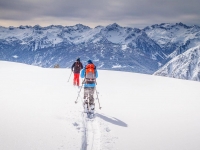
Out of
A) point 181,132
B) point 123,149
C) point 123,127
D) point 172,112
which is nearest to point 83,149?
point 123,149

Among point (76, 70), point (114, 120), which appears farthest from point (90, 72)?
point (76, 70)

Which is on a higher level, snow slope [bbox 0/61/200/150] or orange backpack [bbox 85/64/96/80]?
orange backpack [bbox 85/64/96/80]

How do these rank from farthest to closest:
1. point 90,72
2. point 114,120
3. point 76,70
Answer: point 76,70 < point 90,72 < point 114,120

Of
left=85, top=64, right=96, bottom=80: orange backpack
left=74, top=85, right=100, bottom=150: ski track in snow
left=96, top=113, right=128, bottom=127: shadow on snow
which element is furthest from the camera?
left=85, top=64, right=96, bottom=80: orange backpack

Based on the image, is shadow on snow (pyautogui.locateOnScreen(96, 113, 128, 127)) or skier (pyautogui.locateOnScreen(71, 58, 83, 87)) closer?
shadow on snow (pyautogui.locateOnScreen(96, 113, 128, 127))

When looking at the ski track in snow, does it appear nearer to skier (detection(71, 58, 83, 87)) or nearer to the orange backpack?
the orange backpack

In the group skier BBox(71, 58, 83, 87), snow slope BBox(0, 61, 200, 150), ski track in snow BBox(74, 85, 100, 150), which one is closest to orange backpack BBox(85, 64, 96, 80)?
snow slope BBox(0, 61, 200, 150)

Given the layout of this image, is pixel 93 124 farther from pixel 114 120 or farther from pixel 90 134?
pixel 114 120

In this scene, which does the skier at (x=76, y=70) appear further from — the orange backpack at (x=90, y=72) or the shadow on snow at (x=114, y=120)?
the shadow on snow at (x=114, y=120)

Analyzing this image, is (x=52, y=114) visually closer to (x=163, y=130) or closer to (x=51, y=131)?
(x=51, y=131)

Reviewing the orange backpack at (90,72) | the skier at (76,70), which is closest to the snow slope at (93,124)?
the orange backpack at (90,72)

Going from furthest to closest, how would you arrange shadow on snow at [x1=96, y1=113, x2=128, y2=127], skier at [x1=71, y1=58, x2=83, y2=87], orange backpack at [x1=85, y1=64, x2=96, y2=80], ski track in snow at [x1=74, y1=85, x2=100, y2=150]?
skier at [x1=71, y1=58, x2=83, y2=87]
orange backpack at [x1=85, y1=64, x2=96, y2=80]
shadow on snow at [x1=96, y1=113, x2=128, y2=127]
ski track in snow at [x1=74, y1=85, x2=100, y2=150]

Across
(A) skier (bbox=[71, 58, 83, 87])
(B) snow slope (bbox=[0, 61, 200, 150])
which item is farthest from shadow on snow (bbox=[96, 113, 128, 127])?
(A) skier (bbox=[71, 58, 83, 87])

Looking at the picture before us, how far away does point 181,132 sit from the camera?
10.3 meters
